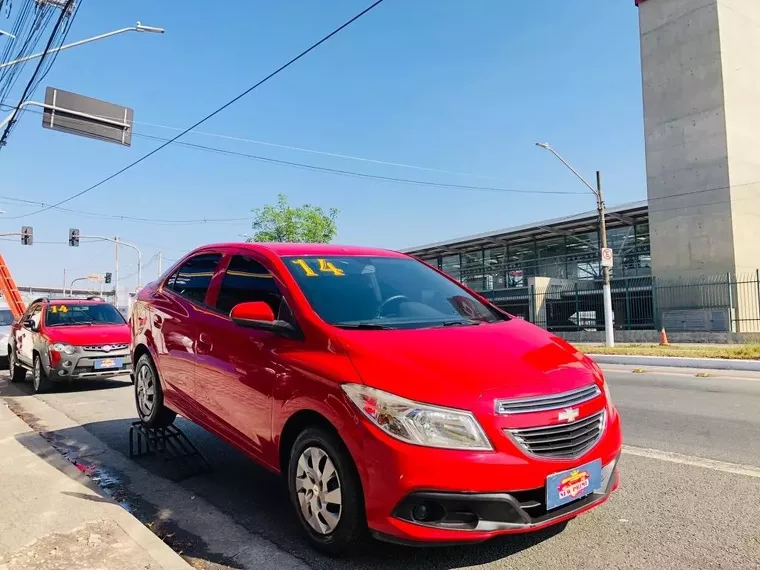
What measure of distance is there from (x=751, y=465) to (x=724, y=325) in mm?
21434

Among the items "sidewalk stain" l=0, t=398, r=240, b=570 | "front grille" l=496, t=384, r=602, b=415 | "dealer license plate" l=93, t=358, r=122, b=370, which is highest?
"front grille" l=496, t=384, r=602, b=415

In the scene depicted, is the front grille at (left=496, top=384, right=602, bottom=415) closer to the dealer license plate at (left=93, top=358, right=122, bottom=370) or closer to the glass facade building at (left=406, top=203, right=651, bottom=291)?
the dealer license plate at (left=93, top=358, right=122, bottom=370)

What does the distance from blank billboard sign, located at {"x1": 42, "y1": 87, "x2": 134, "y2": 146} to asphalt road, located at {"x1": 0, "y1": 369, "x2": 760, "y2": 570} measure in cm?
1028

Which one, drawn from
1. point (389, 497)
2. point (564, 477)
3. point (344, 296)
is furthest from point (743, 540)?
point (344, 296)

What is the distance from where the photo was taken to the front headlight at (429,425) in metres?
2.61

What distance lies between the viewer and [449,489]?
2.58m

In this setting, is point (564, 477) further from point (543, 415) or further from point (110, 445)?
point (110, 445)

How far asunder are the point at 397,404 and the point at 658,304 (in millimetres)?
26420

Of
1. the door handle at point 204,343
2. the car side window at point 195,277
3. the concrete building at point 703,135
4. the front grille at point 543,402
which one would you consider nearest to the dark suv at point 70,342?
the car side window at point 195,277

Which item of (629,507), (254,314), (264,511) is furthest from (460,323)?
(264,511)

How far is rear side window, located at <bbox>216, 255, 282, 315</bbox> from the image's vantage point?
12.4 feet

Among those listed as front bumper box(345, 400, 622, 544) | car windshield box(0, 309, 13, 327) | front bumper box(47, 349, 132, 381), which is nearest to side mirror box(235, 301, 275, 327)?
front bumper box(345, 400, 622, 544)

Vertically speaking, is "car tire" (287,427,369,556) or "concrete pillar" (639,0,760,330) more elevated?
"concrete pillar" (639,0,760,330)

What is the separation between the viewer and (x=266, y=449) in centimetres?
347
